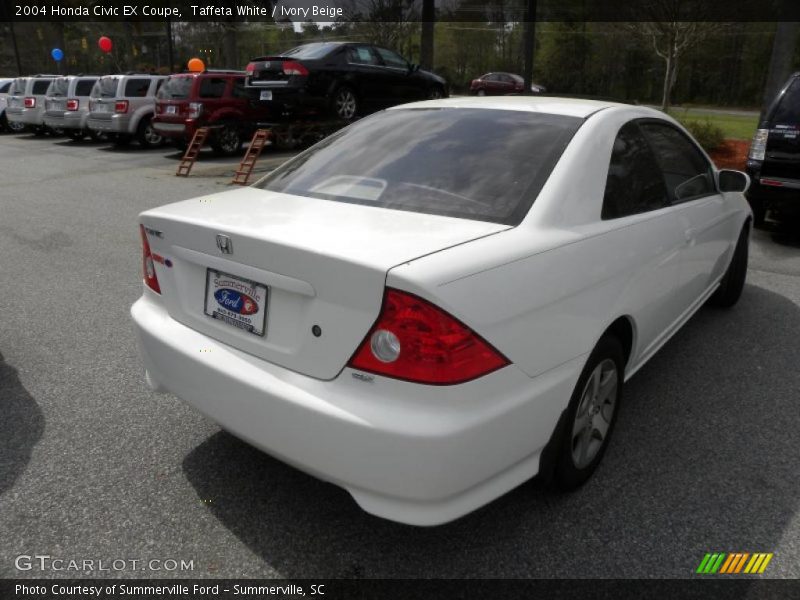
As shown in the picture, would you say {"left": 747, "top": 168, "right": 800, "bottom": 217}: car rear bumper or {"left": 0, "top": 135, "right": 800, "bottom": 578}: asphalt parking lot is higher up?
{"left": 747, "top": 168, "right": 800, "bottom": 217}: car rear bumper

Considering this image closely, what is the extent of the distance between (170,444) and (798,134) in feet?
22.2

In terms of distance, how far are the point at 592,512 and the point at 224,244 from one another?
180 centimetres

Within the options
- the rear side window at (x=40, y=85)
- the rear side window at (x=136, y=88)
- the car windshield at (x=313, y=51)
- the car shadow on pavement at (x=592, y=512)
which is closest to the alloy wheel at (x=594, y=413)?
the car shadow on pavement at (x=592, y=512)

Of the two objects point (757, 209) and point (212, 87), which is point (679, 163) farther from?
point (212, 87)

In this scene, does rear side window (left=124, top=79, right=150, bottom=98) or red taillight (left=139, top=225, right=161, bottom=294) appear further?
rear side window (left=124, top=79, right=150, bottom=98)

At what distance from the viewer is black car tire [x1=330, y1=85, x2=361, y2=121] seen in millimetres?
13195

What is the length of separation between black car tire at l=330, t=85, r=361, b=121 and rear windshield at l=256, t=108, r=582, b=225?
1042 cm

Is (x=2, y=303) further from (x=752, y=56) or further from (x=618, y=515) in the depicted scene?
(x=752, y=56)

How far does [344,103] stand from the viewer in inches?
531

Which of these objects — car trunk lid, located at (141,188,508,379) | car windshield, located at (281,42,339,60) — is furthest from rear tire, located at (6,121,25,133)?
car trunk lid, located at (141,188,508,379)

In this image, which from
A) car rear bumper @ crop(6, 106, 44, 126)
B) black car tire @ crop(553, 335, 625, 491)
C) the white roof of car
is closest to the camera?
black car tire @ crop(553, 335, 625, 491)

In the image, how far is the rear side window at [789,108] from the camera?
22.1 feet

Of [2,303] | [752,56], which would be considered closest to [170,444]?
[2,303]

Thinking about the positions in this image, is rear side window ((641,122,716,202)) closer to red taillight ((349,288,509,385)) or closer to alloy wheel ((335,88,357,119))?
red taillight ((349,288,509,385))
